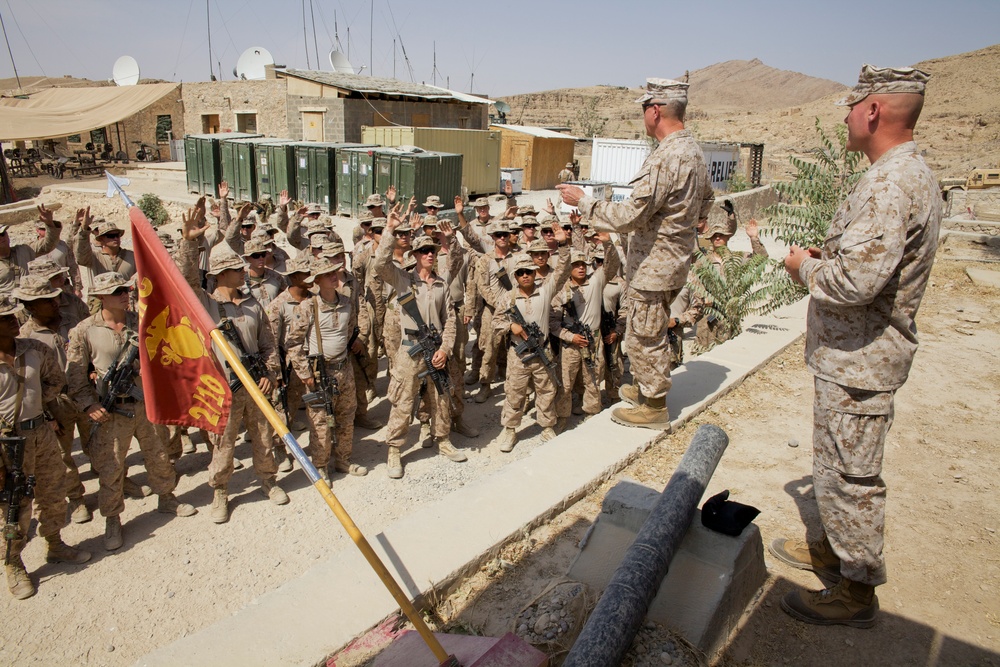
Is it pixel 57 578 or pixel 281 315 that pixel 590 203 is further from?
pixel 57 578

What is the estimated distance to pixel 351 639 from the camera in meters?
2.84

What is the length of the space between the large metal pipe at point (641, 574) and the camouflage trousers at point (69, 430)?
4.57m

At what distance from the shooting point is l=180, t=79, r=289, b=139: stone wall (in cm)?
2458

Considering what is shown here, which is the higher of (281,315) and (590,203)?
(590,203)

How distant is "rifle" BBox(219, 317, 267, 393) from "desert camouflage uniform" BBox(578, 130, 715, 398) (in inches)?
115

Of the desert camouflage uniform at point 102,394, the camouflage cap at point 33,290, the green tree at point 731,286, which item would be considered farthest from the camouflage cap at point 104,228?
the green tree at point 731,286

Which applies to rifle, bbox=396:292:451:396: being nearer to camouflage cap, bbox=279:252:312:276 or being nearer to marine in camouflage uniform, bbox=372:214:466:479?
marine in camouflage uniform, bbox=372:214:466:479

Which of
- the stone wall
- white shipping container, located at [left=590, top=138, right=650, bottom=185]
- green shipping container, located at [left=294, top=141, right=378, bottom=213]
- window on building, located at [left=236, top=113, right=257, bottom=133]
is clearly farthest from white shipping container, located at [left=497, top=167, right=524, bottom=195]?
window on building, located at [left=236, top=113, right=257, bottom=133]

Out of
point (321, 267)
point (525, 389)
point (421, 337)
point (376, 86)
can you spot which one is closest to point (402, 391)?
point (421, 337)

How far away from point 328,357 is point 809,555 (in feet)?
13.5

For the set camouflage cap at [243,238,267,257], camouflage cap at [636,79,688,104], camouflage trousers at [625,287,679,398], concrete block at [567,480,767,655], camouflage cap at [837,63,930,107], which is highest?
camouflage cap at [636,79,688,104]

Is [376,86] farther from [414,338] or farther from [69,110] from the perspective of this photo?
[414,338]

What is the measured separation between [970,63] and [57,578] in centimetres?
5744

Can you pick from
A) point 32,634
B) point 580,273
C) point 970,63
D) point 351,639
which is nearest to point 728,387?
point 580,273
